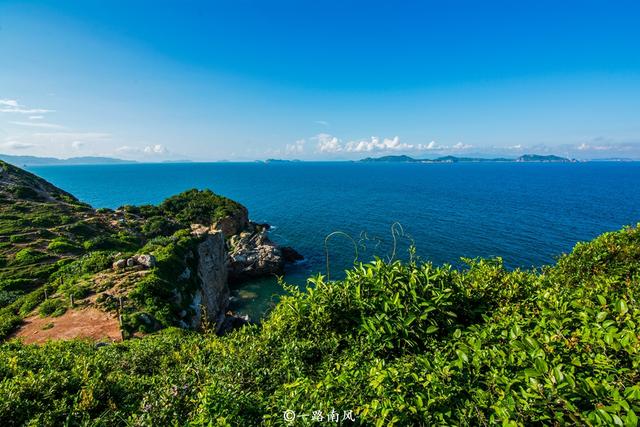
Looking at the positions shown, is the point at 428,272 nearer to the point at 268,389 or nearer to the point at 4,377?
the point at 268,389

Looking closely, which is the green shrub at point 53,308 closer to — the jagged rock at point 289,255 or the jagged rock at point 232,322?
the jagged rock at point 232,322

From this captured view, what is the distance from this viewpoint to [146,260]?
22750 mm

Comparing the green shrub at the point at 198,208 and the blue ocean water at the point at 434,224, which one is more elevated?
the green shrub at the point at 198,208

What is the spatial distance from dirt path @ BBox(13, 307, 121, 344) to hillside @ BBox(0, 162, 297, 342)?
0.06 meters

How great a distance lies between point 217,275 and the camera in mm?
33438

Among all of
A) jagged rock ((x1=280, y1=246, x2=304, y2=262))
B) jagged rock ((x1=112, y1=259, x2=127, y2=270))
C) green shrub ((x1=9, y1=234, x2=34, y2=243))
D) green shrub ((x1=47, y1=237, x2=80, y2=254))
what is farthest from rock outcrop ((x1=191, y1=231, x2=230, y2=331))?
green shrub ((x1=9, y1=234, x2=34, y2=243))

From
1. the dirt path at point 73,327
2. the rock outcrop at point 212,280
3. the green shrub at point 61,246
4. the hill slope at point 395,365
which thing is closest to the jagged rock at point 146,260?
the rock outcrop at point 212,280

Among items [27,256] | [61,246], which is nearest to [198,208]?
[61,246]

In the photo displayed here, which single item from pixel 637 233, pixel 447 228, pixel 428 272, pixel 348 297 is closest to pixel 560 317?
pixel 428 272

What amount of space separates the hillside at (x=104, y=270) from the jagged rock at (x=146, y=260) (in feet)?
0.27

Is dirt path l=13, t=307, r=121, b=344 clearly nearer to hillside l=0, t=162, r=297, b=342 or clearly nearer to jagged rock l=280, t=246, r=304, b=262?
hillside l=0, t=162, r=297, b=342

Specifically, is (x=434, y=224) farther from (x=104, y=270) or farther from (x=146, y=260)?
(x=104, y=270)

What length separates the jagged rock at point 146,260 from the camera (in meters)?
22.6

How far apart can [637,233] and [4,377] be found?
18542 mm
